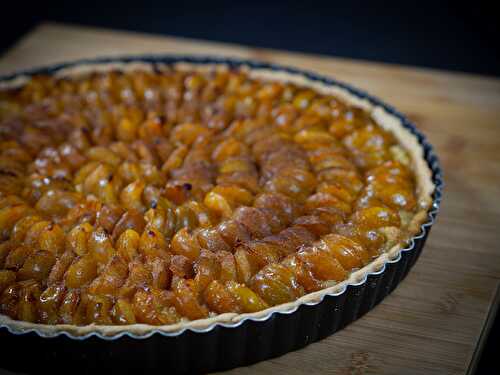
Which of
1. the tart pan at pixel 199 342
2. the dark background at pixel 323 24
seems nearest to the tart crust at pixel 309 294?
the tart pan at pixel 199 342

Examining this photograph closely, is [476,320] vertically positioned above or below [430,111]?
below

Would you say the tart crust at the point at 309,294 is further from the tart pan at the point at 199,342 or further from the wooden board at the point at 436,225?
the wooden board at the point at 436,225

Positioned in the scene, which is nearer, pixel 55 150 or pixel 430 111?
pixel 55 150

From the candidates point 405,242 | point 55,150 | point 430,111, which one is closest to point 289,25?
point 430,111

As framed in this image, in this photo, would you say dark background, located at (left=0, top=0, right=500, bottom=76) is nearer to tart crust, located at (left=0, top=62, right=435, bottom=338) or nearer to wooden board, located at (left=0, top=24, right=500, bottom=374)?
wooden board, located at (left=0, top=24, right=500, bottom=374)

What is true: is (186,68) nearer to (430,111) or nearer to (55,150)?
(55,150)

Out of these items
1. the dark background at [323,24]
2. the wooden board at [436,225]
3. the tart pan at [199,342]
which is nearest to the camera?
the tart pan at [199,342]

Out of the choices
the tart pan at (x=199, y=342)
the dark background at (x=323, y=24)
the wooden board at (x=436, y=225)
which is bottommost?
the tart pan at (x=199, y=342)

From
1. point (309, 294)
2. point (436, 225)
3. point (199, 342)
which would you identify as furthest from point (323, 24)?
point (199, 342)
